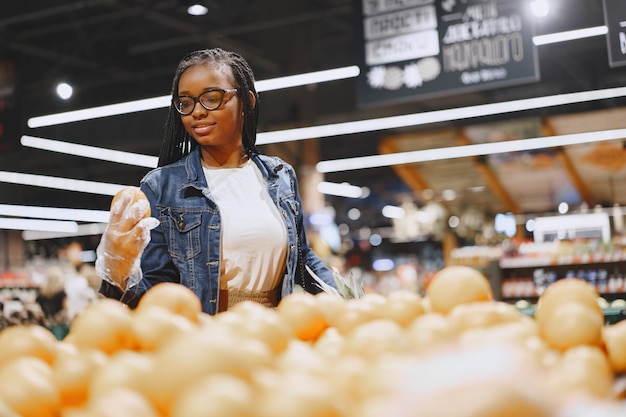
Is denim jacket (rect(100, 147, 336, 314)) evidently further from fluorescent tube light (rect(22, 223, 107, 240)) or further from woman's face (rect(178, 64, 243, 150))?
fluorescent tube light (rect(22, 223, 107, 240))

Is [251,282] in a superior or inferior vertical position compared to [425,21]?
inferior

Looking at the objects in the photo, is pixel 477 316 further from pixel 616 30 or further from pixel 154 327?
pixel 616 30

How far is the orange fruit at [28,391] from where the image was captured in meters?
0.92

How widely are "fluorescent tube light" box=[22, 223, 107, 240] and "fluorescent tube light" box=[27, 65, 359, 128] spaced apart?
1483 centimetres

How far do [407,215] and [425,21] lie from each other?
8.64 metres

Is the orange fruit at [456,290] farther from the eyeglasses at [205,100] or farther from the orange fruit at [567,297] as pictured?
the eyeglasses at [205,100]

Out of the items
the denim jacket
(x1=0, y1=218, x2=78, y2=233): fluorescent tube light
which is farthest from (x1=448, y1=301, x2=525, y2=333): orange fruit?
(x1=0, y1=218, x2=78, y2=233): fluorescent tube light

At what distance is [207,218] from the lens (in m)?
2.25

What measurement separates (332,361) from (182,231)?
49.0 inches

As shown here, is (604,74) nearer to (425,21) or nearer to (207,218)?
(425,21)

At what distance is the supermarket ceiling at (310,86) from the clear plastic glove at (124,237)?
7819 mm

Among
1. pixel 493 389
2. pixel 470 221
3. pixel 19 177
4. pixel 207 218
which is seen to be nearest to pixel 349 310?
pixel 493 389

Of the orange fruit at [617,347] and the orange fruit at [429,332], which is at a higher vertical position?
the orange fruit at [429,332]

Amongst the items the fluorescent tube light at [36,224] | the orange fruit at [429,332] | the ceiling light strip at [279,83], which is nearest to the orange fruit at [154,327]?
the orange fruit at [429,332]
